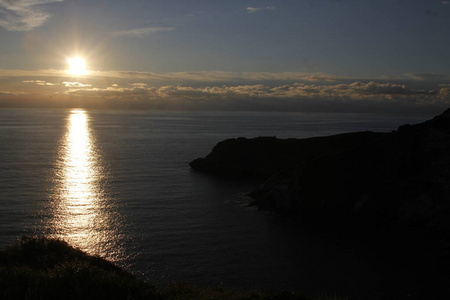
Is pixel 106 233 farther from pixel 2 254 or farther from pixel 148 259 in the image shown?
pixel 2 254

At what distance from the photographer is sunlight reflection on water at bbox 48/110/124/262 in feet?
144

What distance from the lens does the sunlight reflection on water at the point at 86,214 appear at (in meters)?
43.9

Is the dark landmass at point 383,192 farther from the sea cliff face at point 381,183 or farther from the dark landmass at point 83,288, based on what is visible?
the dark landmass at point 83,288

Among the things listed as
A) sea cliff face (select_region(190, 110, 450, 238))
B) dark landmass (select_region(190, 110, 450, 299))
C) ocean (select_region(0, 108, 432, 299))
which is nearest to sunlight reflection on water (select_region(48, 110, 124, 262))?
ocean (select_region(0, 108, 432, 299))

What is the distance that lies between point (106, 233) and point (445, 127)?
55.1 metres

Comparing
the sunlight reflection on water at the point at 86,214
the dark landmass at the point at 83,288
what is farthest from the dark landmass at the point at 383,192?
the dark landmass at the point at 83,288

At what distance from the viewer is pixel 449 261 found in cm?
4106

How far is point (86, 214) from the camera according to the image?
55.2m

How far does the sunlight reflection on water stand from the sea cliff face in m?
25.0

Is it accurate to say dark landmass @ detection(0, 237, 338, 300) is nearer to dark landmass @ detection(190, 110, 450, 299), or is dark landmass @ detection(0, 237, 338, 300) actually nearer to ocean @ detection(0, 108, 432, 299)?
ocean @ detection(0, 108, 432, 299)

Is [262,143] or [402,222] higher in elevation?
[262,143]

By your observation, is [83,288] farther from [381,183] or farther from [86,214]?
[381,183]

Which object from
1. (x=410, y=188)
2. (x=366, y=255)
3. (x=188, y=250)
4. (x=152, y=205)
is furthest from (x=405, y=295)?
(x=152, y=205)

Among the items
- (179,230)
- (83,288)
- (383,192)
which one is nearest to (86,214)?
(179,230)
